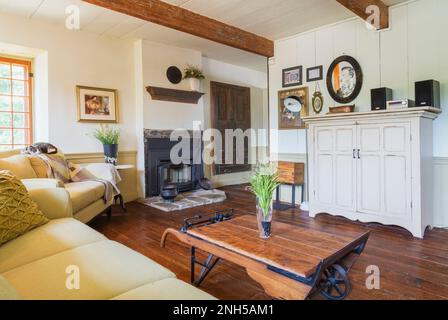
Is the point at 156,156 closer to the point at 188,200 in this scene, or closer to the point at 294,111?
the point at 188,200

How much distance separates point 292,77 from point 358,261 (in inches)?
116

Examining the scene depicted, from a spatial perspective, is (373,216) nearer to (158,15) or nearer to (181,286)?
(181,286)

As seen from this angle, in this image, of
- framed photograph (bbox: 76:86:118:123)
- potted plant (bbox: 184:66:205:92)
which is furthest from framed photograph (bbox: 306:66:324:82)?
framed photograph (bbox: 76:86:118:123)

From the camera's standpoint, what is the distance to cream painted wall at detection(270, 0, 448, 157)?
311 centimetres

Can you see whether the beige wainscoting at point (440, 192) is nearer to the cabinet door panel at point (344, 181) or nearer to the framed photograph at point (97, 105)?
the cabinet door panel at point (344, 181)

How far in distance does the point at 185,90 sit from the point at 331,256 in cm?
419

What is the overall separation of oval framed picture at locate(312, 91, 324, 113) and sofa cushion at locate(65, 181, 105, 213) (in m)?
3.00

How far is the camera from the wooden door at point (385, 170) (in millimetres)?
2910

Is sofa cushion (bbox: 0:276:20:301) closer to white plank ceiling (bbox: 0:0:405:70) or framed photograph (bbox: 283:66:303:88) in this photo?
white plank ceiling (bbox: 0:0:405:70)

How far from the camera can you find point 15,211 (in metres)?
1.56

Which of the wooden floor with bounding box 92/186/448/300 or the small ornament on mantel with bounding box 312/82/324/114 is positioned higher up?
the small ornament on mantel with bounding box 312/82/324/114

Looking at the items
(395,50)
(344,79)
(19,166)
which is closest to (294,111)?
(344,79)

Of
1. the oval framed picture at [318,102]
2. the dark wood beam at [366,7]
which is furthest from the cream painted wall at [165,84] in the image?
the dark wood beam at [366,7]

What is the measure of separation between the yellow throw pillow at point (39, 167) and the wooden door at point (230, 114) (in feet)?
10.6
